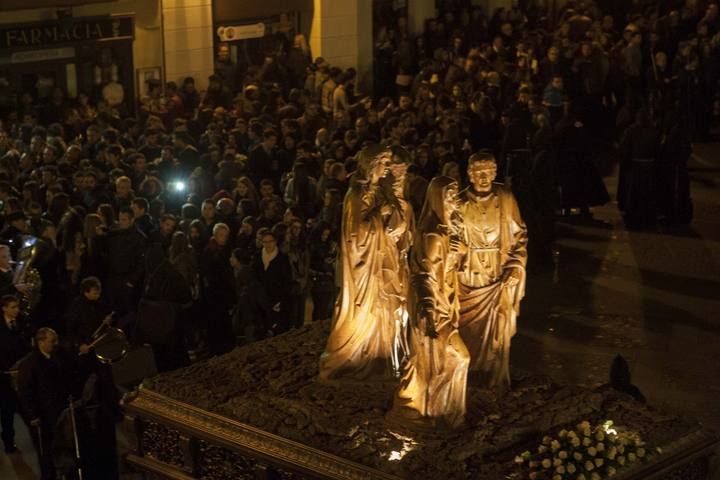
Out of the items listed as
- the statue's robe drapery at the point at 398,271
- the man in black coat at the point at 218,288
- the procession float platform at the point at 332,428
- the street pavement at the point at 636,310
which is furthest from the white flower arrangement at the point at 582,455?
the man in black coat at the point at 218,288

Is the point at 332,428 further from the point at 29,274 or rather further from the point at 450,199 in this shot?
the point at 29,274

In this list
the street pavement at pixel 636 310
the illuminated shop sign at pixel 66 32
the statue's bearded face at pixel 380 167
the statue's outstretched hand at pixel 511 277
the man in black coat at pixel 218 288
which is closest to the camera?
the statue's outstretched hand at pixel 511 277

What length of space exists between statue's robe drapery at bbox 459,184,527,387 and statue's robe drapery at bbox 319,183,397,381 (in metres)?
0.76

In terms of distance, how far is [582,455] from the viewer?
1295cm

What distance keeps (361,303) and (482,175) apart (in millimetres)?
1706

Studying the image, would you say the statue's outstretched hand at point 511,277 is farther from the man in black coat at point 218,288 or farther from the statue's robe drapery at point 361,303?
the man in black coat at point 218,288

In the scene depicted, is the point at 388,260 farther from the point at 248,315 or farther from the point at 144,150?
the point at 144,150

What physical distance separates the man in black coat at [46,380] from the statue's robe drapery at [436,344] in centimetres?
338

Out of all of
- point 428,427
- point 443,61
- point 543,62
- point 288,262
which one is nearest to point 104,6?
point 443,61

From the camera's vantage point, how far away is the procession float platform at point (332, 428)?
13.1 meters

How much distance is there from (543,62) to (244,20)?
22.7ft

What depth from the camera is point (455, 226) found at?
543 inches

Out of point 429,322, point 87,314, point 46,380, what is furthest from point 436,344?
point 87,314

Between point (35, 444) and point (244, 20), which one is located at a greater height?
point (244, 20)
